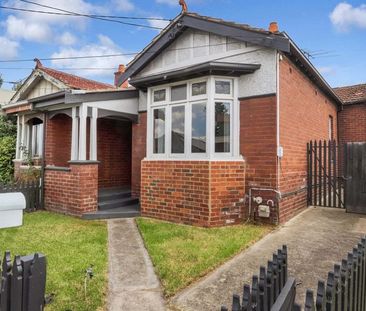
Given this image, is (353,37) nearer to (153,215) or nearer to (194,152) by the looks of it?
(194,152)

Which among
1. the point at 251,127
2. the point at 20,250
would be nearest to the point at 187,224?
the point at 251,127

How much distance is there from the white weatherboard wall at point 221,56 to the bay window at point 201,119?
530 mm

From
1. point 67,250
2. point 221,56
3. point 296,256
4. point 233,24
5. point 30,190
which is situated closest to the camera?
point 296,256

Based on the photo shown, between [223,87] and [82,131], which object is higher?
[223,87]

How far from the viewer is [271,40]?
6.94 m

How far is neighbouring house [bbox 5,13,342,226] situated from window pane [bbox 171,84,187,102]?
0.09 ft

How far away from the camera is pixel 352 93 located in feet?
50.3

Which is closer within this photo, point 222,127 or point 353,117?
point 222,127

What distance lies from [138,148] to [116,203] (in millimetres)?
1912

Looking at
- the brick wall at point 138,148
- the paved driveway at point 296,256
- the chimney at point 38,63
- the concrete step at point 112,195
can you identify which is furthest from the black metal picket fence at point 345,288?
the chimney at point 38,63

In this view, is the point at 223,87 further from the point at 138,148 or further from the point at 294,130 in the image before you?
the point at 138,148

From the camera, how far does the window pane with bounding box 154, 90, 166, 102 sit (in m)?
8.38

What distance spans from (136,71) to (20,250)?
632 centimetres

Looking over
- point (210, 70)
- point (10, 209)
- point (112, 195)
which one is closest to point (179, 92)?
point (210, 70)
